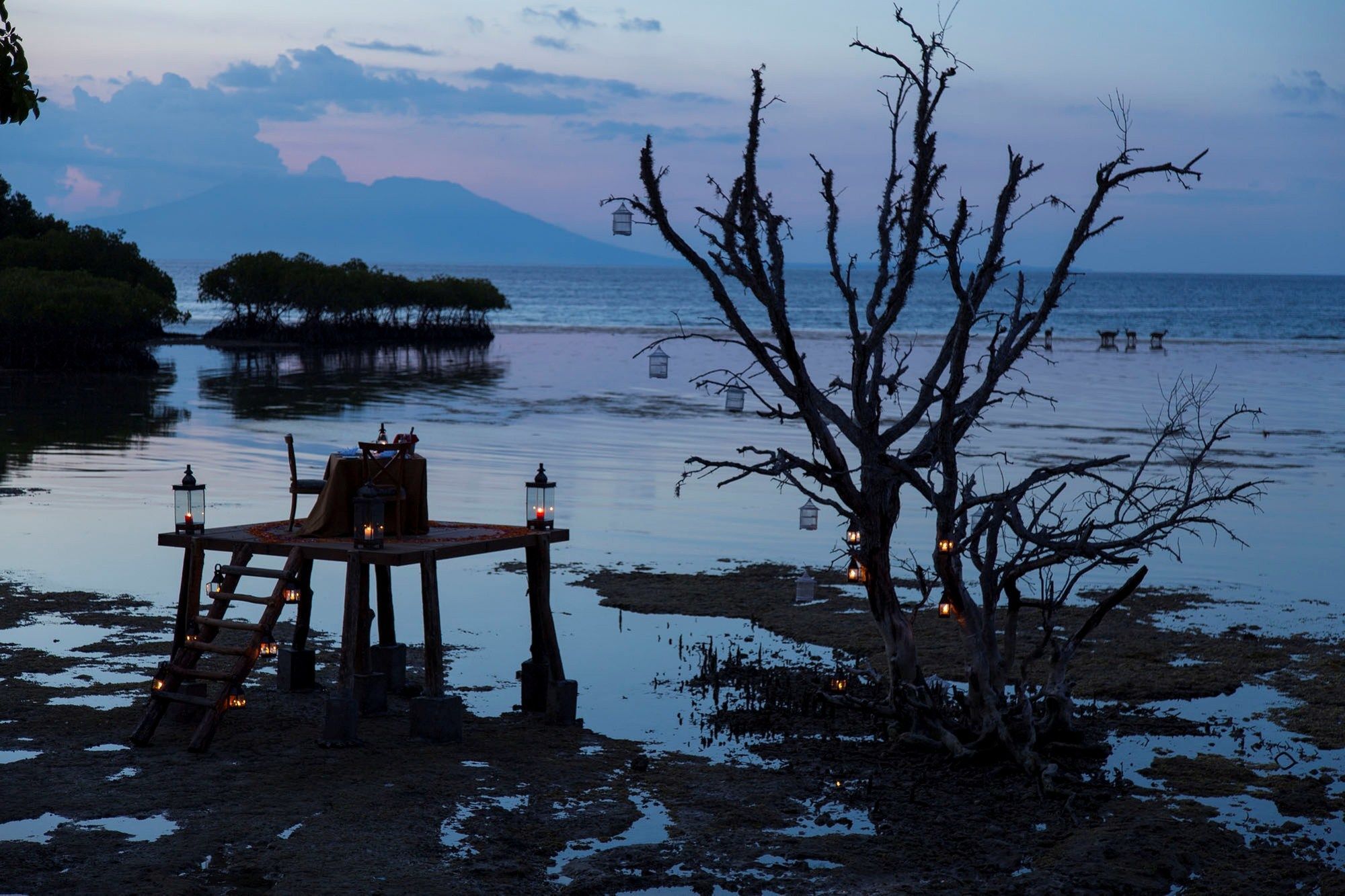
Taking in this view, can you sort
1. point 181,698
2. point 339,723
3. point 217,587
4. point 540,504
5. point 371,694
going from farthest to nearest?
point 540,504
point 371,694
point 217,587
point 181,698
point 339,723

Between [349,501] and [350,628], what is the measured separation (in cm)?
111

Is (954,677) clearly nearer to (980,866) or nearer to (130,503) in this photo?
(980,866)

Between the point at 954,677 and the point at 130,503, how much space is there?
13.5 metres

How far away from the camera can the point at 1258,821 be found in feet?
28.0

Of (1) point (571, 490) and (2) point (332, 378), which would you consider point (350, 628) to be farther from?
(2) point (332, 378)

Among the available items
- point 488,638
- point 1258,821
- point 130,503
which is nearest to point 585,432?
point 130,503

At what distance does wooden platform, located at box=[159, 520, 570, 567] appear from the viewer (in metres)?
10.0

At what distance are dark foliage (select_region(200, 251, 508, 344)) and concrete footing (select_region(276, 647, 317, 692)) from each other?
212ft

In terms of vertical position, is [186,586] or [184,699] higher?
[186,586]

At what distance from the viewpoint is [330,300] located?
248ft

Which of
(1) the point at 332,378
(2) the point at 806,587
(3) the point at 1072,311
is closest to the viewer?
(2) the point at 806,587

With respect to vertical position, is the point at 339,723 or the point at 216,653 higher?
the point at 216,653

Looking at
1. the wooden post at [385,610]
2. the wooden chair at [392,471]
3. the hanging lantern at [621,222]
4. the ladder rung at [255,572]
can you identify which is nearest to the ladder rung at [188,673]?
the ladder rung at [255,572]

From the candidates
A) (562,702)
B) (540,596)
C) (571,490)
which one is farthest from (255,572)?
(571,490)
